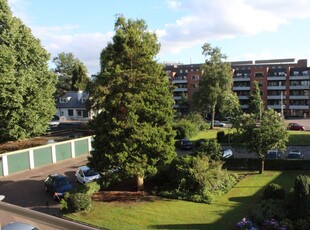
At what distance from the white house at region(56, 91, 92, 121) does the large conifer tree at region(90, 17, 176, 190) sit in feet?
181

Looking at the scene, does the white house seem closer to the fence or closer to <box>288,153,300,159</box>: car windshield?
the fence

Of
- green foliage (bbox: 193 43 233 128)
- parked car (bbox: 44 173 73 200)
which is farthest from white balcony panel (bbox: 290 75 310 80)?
parked car (bbox: 44 173 73 200)

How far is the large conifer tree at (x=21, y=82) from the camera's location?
33.5m

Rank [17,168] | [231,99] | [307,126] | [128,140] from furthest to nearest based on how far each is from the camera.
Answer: [307,126] < [231,99] < [17,168] < [128,140]

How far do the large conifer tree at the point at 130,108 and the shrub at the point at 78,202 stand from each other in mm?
2975

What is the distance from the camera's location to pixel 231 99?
62.6 meters

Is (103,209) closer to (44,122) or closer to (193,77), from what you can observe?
(44,122)

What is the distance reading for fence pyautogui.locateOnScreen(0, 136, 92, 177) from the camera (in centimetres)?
3172

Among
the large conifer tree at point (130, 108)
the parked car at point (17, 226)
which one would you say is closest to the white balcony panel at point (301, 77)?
the large conifer tree at point (130, 108)

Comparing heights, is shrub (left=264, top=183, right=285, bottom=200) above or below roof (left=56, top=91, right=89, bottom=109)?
below

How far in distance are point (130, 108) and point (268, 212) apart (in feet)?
33.6

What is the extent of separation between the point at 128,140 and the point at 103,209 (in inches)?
180

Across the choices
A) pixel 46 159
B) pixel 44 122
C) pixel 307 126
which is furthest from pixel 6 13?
pixel 307 126

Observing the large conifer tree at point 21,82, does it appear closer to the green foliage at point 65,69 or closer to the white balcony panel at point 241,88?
the green foliage at point 65,69
